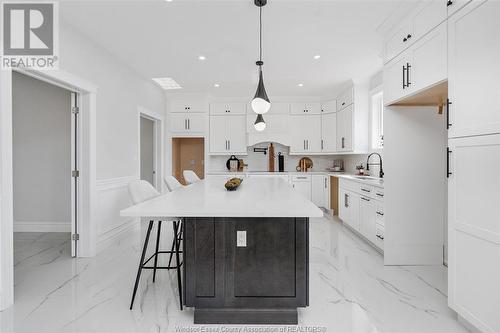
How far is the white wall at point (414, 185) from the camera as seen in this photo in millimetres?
3020

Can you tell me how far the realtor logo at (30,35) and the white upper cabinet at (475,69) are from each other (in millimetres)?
3457

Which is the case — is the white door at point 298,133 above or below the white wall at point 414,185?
above

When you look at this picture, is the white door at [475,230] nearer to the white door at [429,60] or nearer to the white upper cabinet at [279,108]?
the white door at [429,60]

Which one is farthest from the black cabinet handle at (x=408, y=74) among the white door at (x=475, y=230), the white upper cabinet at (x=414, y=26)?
the white door at (x=475, y=230)

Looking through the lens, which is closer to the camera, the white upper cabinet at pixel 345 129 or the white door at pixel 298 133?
the white upper cabinet at pixel 345 129

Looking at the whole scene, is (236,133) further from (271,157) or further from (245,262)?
(245,262)

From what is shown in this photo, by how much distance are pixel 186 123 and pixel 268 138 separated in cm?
189

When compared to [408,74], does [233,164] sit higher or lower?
lower

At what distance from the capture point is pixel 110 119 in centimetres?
388

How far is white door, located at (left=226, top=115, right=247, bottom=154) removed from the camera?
6281mm

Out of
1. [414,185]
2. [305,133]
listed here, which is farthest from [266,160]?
[414,185]

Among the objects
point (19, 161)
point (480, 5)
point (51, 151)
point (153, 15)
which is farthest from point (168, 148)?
point (480, 5)

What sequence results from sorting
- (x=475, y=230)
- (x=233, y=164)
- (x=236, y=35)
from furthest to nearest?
1. (x=233, y=164)
2. (x=236, y=35)
3. (x=475, y=230)

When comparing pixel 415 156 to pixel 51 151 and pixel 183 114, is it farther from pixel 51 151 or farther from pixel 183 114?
Answer: pixel 51 151
